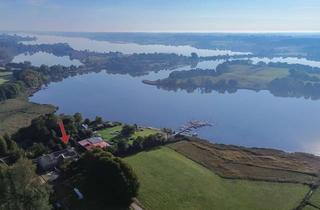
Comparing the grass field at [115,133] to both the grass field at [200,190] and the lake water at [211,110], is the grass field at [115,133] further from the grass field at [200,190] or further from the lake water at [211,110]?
the lake water at [211,110]

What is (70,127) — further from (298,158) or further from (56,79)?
(56,79)

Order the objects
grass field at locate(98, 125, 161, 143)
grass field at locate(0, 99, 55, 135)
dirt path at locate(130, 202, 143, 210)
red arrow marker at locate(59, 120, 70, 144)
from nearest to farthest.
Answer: dirt path at locate(130, 202, 143, 210) < red arrow marker at locate(59, 120, 70, 144) < grass field at locate(98, 125, 161, 143) < grass field at locate(0, 99, 55, 135)

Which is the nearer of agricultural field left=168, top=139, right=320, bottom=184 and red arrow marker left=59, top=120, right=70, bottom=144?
agricultural field left=168, top=139, right=320, bottom=184

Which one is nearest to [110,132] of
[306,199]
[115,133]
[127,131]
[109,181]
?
[115,133]

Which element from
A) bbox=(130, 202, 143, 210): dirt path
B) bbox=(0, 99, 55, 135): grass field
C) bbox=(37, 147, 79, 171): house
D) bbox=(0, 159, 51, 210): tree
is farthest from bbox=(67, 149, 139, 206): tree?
bbox=(0, 99, 55, 135): grass field

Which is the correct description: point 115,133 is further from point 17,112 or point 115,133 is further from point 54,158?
point 17,112

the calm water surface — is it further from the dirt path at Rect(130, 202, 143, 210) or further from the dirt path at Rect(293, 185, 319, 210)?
the dirt path at Rect(130, 202, 143, 210)

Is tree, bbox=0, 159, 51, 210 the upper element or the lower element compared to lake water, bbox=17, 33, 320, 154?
upper

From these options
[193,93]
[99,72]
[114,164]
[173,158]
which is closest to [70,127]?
[173,158]
